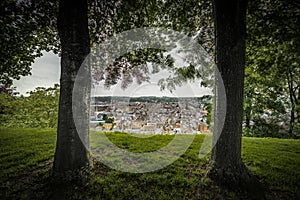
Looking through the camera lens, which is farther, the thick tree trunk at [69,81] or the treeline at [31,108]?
the treeline at [31,108]

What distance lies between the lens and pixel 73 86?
2.77m

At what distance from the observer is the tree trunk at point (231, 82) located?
2748 millimetres

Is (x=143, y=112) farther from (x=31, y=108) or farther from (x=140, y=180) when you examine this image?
(x=31, y=108)

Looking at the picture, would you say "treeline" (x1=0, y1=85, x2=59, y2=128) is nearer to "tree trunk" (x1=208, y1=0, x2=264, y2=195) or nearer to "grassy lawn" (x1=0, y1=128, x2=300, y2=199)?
"grassy lawn" (x1=0, y1=128, x2=300, y2=199)

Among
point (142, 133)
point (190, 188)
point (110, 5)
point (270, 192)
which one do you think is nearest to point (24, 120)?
point (142, 133)

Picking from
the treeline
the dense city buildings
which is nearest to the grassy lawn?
the dense city buildings

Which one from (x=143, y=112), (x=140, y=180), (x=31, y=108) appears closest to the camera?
(x=140, y=180)

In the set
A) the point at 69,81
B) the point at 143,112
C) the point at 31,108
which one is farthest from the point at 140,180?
the point at 31,108

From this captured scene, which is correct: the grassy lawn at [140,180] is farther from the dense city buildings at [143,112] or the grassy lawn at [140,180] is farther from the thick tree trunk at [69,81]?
the dense city buildings at [143,112]

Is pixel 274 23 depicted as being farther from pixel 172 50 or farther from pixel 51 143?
pixel 51 143

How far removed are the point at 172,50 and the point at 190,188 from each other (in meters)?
3.47

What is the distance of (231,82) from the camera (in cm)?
279

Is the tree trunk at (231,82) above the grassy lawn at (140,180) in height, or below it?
above

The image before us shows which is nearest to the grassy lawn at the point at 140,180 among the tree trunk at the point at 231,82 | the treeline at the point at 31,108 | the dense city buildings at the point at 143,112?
the tree trunk at the point at 231,82
